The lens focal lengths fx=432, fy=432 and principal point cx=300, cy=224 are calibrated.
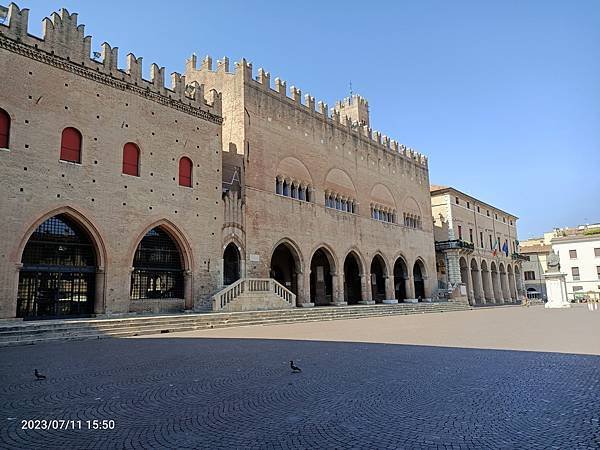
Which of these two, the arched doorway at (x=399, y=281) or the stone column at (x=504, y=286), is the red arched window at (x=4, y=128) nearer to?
the arched doorway at (x=399, y=281)

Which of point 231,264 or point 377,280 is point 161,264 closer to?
point 231,264

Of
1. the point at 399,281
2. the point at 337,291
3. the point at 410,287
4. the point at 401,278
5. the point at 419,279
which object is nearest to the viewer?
the point at 337,291

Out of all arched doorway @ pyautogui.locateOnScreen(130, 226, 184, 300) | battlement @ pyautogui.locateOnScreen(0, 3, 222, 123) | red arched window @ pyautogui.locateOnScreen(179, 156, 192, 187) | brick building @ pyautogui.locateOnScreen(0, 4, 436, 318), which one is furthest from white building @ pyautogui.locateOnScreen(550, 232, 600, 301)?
battlement @ pyautogui.locateOnScreen(0, 3, 222, 123)

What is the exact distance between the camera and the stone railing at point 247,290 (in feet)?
57.3

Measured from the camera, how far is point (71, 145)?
15242 mm

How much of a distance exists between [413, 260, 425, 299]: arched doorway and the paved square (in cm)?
2629

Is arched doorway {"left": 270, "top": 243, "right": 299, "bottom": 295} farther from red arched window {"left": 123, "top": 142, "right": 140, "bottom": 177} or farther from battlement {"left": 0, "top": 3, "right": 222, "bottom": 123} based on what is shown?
red arched window {"left": 123, "top": 142, "right": 140, "bottom": 177}

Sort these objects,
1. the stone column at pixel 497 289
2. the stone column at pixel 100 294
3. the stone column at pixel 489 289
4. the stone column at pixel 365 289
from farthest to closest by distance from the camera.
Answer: the stone column at pixel 497 289 → the stone column at pixel 489 289 → the stone column at pixel 365 289 → the stone column at pixel 100 294

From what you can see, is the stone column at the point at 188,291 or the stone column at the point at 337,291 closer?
the stone column at the point at 188,291

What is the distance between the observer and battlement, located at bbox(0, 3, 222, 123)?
563 inches

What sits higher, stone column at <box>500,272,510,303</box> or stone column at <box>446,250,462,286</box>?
stone column at <box>446,250,462,286</box>

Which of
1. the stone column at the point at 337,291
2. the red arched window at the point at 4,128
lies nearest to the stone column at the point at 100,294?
the red arched window at the point at 4,128

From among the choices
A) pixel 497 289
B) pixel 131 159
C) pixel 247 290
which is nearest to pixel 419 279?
pixel 497 289

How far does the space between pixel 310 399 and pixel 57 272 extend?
13.1m
